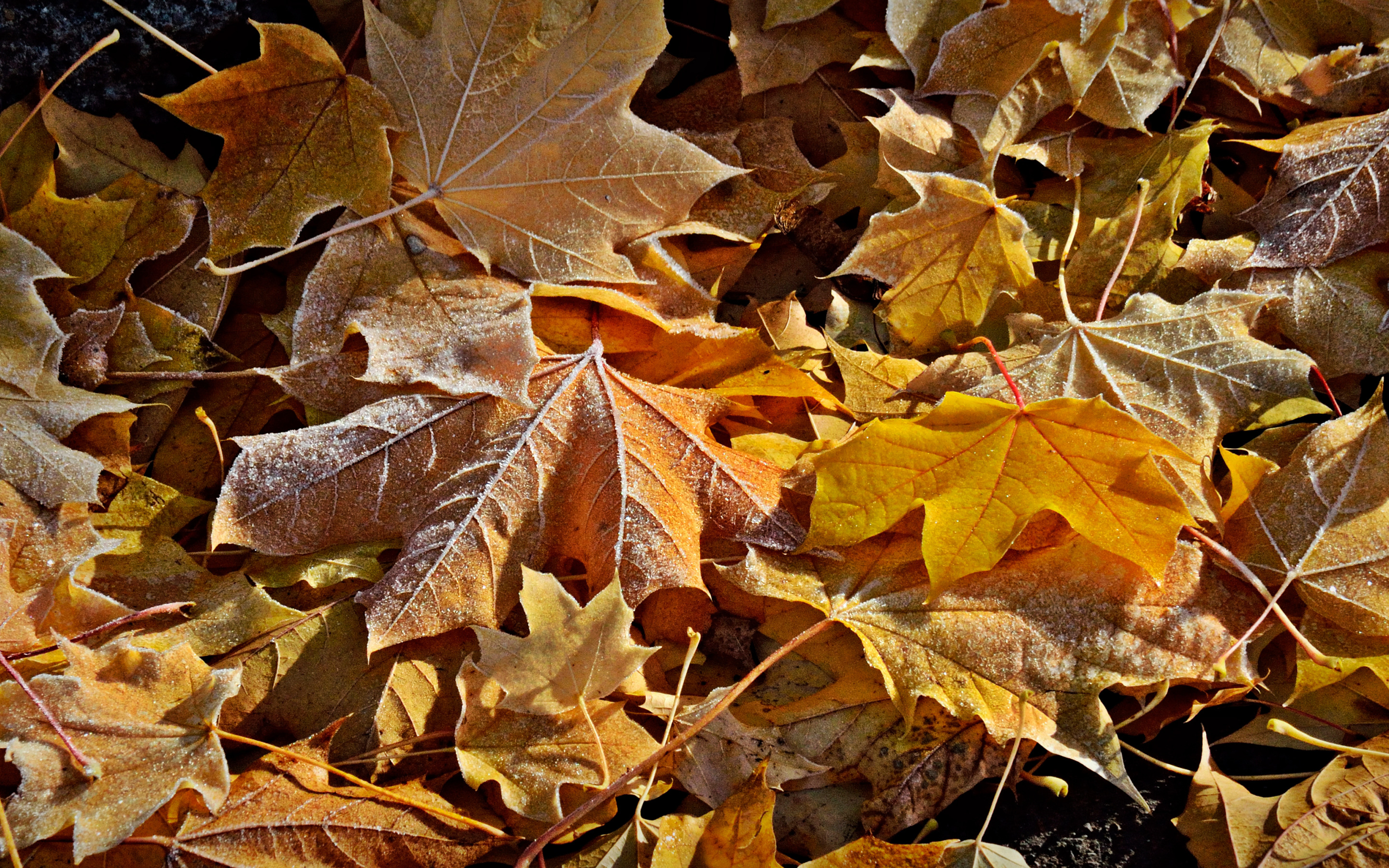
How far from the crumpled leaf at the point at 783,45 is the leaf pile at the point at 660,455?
0.01 m

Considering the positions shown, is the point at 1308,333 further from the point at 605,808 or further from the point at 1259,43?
the point at 605,808

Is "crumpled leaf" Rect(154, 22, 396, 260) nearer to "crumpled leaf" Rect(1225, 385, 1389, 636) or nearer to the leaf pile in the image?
the leaf pile

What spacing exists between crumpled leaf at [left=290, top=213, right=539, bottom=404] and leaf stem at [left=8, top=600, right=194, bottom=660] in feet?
1.17

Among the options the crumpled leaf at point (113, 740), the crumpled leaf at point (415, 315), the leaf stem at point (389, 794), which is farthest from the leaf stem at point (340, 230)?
the leaf stem at point (389, 794)

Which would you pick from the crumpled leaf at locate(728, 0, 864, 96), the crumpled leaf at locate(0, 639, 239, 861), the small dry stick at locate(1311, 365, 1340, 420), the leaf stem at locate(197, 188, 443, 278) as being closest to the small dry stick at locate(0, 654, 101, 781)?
the crumpled leaf at locate(0, 639, 239, 861)

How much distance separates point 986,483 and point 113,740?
1062 millimetres

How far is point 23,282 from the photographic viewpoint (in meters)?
1.14

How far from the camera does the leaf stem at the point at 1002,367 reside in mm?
1063

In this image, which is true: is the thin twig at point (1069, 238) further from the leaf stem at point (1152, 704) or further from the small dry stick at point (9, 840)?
the small dry stick at point (9, 840)

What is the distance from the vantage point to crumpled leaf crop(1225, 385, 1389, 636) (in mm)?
1088

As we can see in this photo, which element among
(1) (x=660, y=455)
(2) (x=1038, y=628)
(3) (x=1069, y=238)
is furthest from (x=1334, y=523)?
(1) (x=660, y=455)

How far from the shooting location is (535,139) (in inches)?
46.6

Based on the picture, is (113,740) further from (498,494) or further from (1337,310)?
(1337,310)

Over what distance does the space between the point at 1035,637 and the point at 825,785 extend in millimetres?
336
